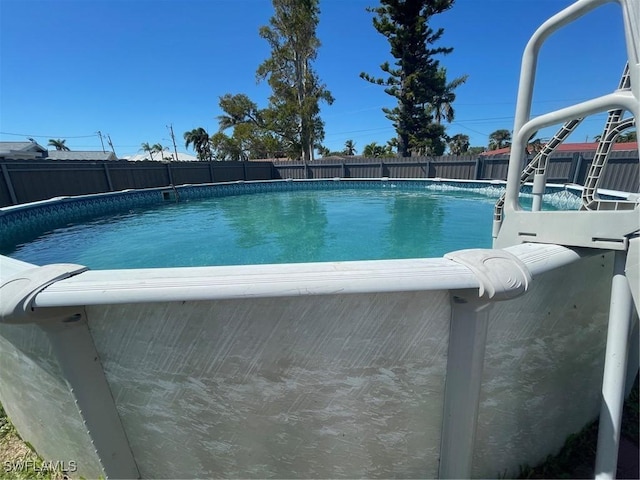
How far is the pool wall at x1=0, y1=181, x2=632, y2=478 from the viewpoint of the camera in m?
0.79

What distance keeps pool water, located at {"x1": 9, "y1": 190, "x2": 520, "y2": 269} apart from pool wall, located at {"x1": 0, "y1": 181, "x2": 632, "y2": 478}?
3.30 meters

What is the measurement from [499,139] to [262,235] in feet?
173

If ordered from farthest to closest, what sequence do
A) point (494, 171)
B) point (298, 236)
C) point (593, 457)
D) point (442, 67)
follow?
point (442, 67)
point (494, 171)
point (298, 236)
point (593, 457)

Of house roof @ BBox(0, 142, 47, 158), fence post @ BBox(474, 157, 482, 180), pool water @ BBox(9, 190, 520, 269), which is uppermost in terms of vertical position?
house roof @ BBox(0, 142, 47, 158)

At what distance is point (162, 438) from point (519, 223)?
1.84 metres

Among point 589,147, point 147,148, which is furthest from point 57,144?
point 589,147

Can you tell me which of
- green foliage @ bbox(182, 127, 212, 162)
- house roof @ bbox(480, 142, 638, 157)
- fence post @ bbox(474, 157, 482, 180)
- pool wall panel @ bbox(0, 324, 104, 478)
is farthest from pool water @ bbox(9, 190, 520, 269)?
green foliage @ bbox(182, 127, 212, 162)

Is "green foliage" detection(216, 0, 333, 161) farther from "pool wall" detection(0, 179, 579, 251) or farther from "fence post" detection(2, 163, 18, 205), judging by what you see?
"fence post" detection(2, 163, 18, 205)

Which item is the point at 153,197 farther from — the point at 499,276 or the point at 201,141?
the point at 201,141

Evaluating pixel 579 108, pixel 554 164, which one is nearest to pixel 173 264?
pixel 579 108

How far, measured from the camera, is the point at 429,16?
1568 cm

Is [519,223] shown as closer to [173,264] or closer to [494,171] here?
[173,264]

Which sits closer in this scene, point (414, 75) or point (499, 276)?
point (499, 276)

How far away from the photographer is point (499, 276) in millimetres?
753
